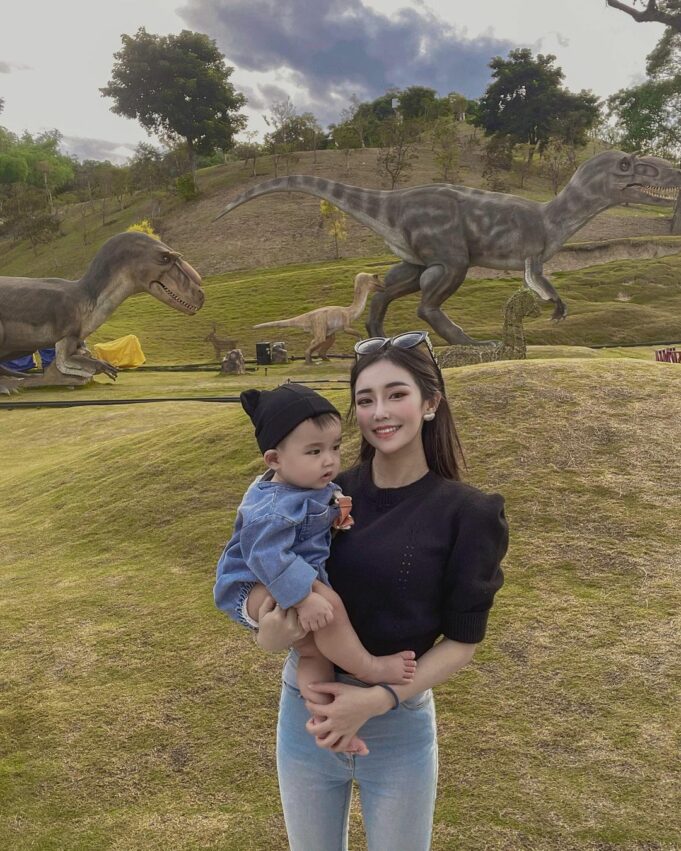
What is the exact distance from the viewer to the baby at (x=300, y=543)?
1331mm

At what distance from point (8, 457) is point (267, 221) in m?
32.9

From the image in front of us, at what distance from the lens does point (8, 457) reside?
877cm

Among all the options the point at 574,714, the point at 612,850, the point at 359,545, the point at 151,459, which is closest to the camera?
the point at 359,545

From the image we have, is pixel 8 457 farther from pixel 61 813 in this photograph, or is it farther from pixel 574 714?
pixel 574 714

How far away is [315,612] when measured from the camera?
132 centimetres

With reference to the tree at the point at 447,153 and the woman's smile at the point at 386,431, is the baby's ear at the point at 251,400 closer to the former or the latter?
the woman's smile at the point at 386,431

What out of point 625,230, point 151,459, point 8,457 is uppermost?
point 625,230

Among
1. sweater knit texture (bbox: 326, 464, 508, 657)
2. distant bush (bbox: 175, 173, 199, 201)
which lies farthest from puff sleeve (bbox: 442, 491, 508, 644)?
distant bush (bbox: 175, 173, 199, 201)

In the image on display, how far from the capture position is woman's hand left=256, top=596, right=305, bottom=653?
52.3 inches

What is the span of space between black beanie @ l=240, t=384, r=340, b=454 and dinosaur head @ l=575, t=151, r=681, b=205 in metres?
9.36

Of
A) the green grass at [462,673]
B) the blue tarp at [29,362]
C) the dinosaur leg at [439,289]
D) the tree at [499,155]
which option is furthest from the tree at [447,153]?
the green grass at [462,673]

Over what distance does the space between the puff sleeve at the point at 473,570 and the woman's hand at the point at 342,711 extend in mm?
220

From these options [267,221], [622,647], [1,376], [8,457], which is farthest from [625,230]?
[622,647]

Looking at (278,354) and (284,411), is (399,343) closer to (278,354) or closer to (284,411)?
(284,411)
